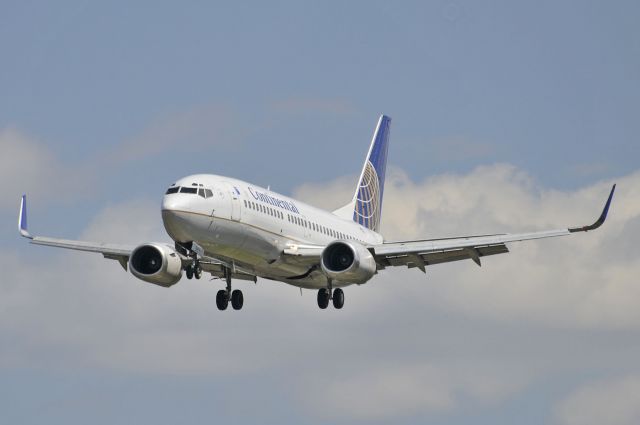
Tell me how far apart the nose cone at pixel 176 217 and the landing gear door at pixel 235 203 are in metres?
2.43

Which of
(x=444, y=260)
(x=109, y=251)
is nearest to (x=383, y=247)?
(x=444, y=260)

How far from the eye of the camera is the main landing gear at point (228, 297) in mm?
64688

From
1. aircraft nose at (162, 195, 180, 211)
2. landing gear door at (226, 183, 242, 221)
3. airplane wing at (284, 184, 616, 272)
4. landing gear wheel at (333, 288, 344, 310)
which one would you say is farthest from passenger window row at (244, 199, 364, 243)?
aircraft nose at (162, 195, 180, 211)

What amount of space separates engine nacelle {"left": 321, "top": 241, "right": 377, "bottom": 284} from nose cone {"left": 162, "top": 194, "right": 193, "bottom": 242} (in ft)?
24.7

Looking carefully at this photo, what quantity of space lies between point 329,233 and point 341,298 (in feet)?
13.0

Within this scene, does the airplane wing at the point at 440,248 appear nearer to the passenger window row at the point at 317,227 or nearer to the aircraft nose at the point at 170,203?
the passenger window row at the point at 317,227

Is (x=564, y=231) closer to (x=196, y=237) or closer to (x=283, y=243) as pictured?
(x=283, y=243)

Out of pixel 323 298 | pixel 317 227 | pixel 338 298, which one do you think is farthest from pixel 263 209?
pixel 338 298

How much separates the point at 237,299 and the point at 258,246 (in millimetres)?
6728

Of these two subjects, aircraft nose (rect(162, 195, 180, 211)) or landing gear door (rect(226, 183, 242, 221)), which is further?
landing gear door (rect(226, 183, 242, 221))

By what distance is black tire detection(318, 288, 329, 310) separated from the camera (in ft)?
215

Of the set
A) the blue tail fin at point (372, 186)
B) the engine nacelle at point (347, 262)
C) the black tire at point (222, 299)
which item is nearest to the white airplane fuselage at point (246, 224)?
the engine nacelle at point (347, 262)

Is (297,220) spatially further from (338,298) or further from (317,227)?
(338,298)

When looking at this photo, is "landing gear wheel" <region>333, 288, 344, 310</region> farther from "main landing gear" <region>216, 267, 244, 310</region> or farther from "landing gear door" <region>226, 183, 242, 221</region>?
"landing gear door" <region>226, 183, 242, 221</region>
